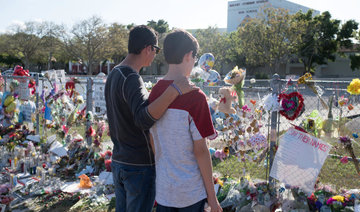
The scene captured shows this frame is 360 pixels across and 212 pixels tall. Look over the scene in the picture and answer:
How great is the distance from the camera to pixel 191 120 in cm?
169

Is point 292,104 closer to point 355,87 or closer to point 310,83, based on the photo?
point 310,83

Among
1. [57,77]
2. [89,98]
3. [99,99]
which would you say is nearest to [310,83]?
[99,99]

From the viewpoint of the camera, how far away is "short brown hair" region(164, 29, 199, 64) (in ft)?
5.68

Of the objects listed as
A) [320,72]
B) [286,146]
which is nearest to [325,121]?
[286,146]

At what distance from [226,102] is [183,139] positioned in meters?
2.54

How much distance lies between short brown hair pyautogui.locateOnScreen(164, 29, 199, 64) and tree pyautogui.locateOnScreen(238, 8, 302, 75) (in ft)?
87.1

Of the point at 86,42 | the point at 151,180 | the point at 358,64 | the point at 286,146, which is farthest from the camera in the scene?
the point at 86,42

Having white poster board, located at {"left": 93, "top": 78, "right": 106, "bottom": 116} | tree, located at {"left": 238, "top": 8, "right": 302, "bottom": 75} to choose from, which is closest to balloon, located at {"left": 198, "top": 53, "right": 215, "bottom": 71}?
white poster board, located at {"left": 93, "top": 78, "right": 106, "bottom": 116}

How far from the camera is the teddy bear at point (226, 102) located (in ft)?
13.4

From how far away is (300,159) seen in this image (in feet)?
9.76

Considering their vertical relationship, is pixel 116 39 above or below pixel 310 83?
above

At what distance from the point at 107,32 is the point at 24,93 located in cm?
3063

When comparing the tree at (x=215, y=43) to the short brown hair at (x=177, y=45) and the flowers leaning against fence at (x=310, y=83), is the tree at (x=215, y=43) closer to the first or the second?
the flowers leaning against fence at (x=310, y=83)

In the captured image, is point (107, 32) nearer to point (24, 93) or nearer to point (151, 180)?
point (24, 93)
